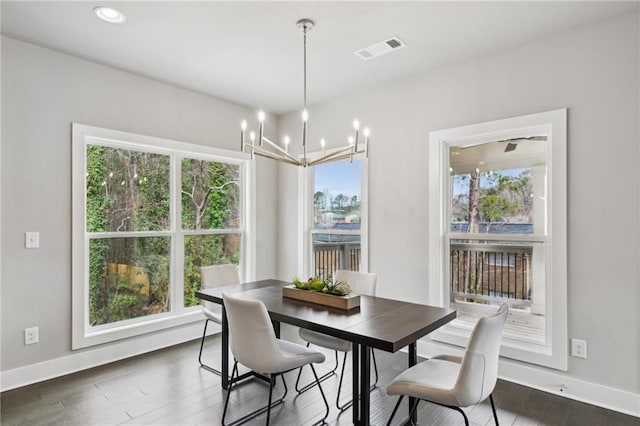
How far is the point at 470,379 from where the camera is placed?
171 centimetres

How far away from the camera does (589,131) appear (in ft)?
8.78

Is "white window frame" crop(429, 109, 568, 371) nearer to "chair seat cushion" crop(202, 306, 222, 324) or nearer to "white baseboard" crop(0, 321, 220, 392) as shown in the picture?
Result: "chair seat cushion" crop(202, 306, 222, 324)

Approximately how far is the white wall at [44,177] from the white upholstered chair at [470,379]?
9.26 feet

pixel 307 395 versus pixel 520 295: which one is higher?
pixel 520 295

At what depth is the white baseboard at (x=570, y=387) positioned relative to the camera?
2.49 m

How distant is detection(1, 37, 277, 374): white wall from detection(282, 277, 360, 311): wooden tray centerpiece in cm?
194

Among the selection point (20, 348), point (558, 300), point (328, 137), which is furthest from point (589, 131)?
point (20, 348)

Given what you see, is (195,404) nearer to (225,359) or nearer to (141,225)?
(225,359)

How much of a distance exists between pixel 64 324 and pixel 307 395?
2.15 metres

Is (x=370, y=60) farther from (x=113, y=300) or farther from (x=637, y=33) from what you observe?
(x=113, y=300)

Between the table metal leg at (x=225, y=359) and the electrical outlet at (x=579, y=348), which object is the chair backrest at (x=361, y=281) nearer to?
the table metal leg at (x=225, y=359)

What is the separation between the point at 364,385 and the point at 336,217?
256 centimetres

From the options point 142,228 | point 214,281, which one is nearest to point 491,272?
point 214,281

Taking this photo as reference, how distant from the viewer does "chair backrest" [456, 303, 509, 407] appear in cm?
168
